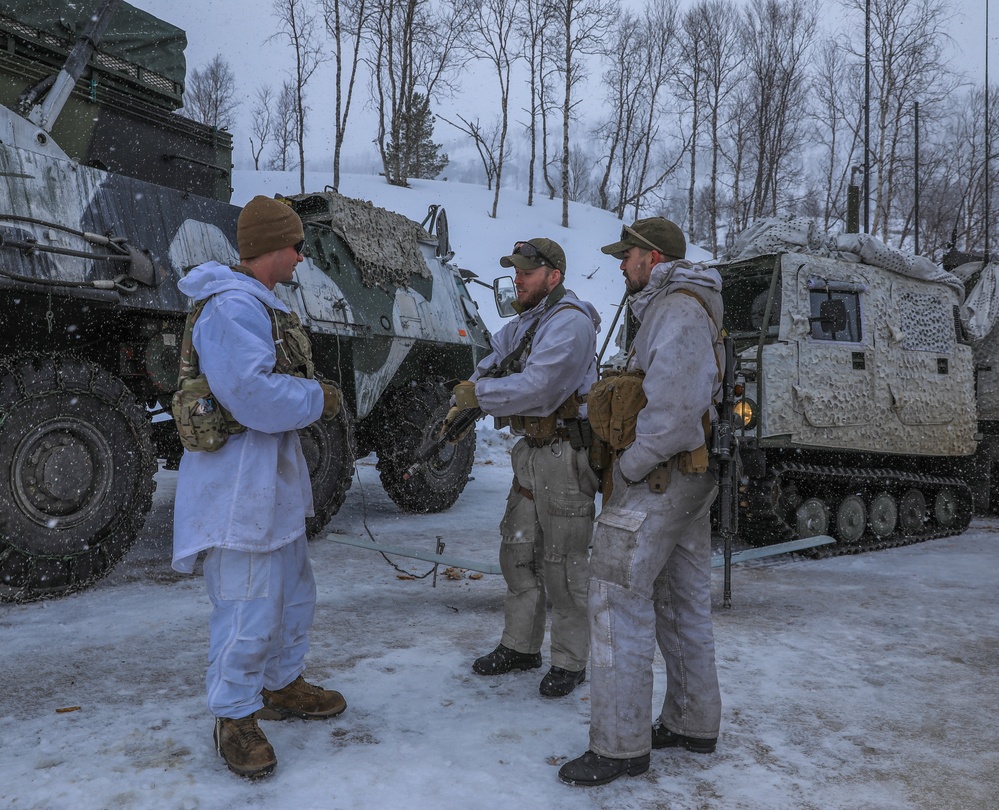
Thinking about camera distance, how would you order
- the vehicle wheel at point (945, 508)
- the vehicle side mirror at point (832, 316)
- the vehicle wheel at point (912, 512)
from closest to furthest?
the vehicle side mirror at point (832, 316)
the vehicle wheel at point (912, 512)
the vehicle wheel at point (945, 508)

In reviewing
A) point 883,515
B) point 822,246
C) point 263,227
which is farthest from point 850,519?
point 263,227

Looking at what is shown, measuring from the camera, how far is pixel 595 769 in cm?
291

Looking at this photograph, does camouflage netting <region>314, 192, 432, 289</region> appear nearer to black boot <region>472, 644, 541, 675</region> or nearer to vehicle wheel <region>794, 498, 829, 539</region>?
vehicle wheel <region>794, 498, 829, 539</region>

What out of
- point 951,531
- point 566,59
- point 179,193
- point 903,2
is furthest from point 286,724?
point 566,59

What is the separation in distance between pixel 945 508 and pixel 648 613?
709cm

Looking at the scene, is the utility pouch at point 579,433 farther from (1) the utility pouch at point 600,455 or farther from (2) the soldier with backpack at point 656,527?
(2) the soldier with backpack at point 656,527

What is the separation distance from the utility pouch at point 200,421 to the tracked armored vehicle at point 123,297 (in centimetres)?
244

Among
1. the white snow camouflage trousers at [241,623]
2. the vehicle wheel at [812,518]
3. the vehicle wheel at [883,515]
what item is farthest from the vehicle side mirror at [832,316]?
the white snow camouflage trousers at [241,623]

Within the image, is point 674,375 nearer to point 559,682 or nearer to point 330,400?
point 330,400

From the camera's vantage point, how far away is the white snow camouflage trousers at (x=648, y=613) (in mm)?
2986

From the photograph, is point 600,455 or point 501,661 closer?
point 600,455

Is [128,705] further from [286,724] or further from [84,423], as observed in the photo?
[84,423]

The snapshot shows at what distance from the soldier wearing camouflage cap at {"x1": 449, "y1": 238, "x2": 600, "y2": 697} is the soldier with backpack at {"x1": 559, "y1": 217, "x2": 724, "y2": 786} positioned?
1.56 ft

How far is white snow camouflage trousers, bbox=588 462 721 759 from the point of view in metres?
2.99
